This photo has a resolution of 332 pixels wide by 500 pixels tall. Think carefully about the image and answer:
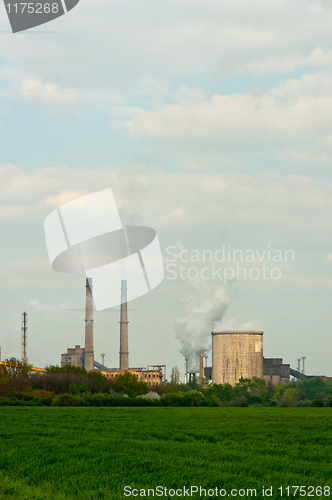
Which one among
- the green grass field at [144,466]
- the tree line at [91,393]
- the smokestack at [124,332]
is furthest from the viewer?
the smokestack at [124,332]

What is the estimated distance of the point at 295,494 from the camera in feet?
23.5

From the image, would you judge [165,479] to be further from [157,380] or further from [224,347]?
[157,380]

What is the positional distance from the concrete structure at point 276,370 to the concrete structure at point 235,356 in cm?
1362

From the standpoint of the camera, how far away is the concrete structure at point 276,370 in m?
117

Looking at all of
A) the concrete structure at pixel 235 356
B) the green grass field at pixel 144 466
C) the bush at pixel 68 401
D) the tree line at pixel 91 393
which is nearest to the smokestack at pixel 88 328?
the tree line at pixel 91 393

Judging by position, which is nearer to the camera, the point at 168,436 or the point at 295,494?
the point at 295,494

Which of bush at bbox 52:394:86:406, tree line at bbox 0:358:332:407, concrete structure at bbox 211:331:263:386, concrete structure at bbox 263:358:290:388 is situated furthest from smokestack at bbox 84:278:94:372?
bush at bbox 52:394:86:406

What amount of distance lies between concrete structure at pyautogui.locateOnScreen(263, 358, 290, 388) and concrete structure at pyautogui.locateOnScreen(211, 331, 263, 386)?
13.6 meters

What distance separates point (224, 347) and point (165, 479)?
98.2m

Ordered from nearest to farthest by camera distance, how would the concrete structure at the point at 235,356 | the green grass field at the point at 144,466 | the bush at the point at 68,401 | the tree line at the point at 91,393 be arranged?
the green grass field at the point at 144,466 → the bush at the point at 68,401 → the tree line at the point at 91,393 → the concrete structure at the point at 235,356

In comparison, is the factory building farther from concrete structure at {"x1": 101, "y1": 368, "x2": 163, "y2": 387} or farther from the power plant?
the power plant

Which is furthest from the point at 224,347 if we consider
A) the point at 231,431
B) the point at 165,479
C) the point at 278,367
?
the point at 165,479

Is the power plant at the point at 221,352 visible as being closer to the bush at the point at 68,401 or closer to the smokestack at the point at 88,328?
the smokestack at the point at 88,328

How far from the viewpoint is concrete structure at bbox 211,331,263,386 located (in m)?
104
